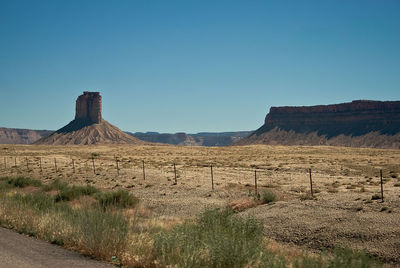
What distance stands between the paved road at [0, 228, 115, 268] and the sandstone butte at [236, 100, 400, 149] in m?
139

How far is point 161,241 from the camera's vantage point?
24.6 ft

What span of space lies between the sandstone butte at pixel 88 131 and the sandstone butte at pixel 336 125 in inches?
2364

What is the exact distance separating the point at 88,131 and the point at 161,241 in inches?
7041

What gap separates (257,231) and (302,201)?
23.8 ft

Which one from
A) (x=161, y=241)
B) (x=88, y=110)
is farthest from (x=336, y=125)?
(x=161, y=241)

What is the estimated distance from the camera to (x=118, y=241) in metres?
Answer: 7.75

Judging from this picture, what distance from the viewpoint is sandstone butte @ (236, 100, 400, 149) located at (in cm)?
14450

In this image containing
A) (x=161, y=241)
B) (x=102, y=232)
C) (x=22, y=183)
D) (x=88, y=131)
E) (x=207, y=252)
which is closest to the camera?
(x=207, y=252)

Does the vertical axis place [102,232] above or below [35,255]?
above

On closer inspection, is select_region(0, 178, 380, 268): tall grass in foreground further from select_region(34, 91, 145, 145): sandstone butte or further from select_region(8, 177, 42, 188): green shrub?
select_region(34, 91, 145, 145): sandstone butte

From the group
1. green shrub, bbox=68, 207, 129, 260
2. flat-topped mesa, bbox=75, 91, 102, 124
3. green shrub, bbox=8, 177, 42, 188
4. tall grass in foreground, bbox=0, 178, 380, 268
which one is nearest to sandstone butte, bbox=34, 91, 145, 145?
flat-topped mesa, bbox=75, 91, 102, 124

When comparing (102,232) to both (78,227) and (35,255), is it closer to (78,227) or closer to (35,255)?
(78,227)

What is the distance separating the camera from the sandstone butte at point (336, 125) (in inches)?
5689

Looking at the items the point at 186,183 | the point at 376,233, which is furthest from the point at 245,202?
the point at 186,183
